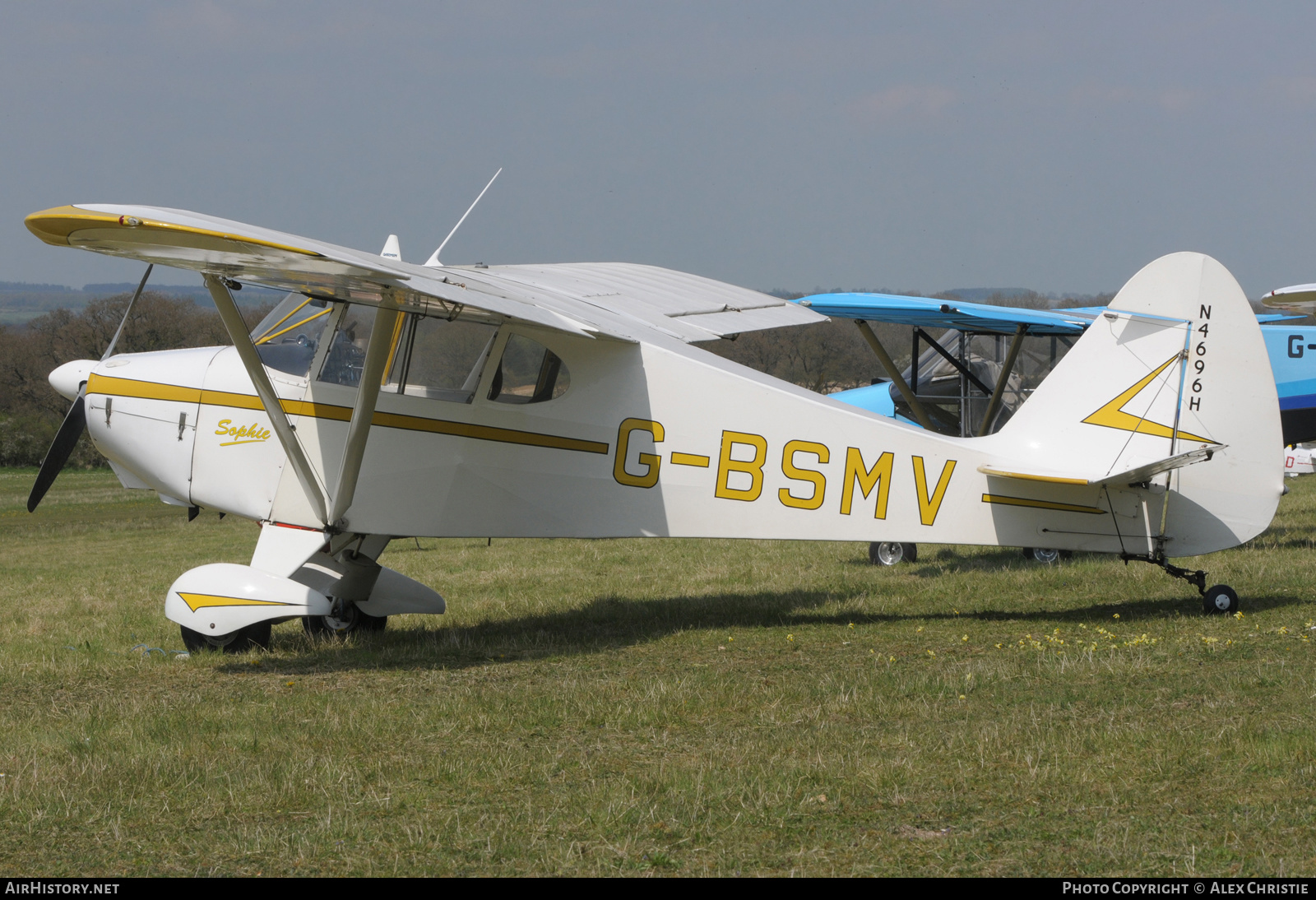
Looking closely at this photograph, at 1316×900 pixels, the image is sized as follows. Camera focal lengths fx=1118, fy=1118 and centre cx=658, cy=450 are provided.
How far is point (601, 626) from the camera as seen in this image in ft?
27.2

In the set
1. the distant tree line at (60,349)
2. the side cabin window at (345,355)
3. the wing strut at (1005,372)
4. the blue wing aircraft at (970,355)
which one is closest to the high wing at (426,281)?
the side cabin window at (345,355)

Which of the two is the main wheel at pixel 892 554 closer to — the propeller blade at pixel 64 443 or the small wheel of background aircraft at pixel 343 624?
the small wheel of background aircraft at pixel 343 624

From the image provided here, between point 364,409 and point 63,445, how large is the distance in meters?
3.07

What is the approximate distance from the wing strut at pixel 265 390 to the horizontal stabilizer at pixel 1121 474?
422 cm

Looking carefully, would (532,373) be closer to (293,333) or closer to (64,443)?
(293,333)

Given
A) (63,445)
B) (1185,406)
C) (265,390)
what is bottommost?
(63,445)

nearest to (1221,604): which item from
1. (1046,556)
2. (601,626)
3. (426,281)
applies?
(1046,556)

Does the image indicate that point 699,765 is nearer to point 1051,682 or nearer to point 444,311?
point 1051,682

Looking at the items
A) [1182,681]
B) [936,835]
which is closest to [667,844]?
[936,835]

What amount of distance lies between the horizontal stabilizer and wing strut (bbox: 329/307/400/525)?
3784mm

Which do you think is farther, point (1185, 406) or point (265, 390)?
point (1185, 406)

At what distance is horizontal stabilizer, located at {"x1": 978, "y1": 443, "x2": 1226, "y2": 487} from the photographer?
649 cm

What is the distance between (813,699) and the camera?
557cm

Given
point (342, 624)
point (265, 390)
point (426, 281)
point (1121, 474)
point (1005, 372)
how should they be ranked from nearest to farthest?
point (426, 281) → point (265, 390) → point (1121, 474) → point (342, 624) → point (1005, 372)
